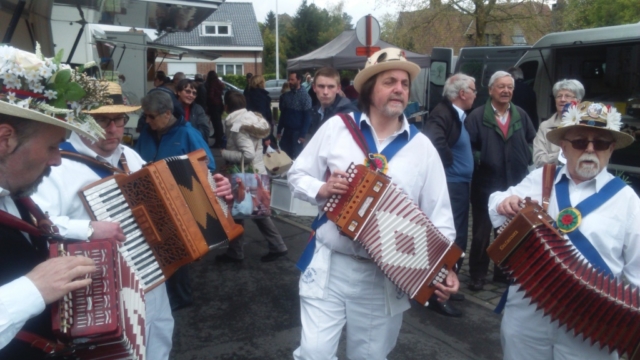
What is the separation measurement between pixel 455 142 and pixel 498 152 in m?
0.52

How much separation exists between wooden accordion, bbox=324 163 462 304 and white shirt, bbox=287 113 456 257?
0.71 ft

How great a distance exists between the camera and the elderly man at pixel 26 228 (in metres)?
1.63

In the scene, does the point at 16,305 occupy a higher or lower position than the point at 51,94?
lower

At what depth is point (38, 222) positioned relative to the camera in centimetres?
191

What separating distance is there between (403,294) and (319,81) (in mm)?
3560

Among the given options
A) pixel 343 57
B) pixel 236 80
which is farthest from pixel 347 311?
pixel 236 80

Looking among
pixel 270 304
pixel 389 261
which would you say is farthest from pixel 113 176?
pixel 270 304

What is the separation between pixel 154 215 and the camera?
9.19 ft

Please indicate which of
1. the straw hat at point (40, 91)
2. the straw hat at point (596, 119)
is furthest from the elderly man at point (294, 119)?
the straw hat at point (40, 91)

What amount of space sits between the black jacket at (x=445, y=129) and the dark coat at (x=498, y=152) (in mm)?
412

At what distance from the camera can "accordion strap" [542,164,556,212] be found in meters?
2.88

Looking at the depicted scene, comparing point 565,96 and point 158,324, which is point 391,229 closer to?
point 158,324

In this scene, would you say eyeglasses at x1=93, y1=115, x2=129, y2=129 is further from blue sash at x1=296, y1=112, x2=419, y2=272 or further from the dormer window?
the dormer window

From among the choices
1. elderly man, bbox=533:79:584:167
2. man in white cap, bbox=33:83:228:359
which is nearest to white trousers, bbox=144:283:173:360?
man in white cap, bbox=33:83:228:359
